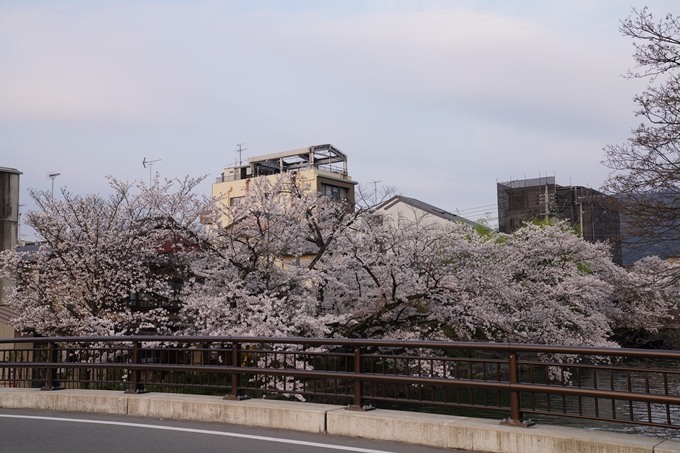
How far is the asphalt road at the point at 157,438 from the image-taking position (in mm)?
6844

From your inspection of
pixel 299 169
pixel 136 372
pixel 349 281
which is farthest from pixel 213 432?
pixel 299 169

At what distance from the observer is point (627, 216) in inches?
708

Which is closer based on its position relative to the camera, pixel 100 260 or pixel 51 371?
pixel 51 371

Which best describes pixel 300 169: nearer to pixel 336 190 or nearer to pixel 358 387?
pixel 336 190

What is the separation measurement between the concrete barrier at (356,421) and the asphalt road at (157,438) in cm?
17

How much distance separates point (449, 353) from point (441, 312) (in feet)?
27.6

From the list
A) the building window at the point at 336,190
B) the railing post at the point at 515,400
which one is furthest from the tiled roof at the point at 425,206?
the railing post at the point at 515,400

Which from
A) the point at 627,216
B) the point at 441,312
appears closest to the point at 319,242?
the point at 441,312

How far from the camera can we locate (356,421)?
7.44 meters

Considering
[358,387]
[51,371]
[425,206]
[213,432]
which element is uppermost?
[425,206]

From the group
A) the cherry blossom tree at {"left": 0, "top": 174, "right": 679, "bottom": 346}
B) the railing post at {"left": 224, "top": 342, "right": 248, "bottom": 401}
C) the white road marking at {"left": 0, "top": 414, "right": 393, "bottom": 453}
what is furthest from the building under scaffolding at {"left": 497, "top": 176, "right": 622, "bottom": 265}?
the white road marking at {"left": 0, "top": 414, "right": 393, "bottom": 453}

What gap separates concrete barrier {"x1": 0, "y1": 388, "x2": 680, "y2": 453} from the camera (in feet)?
20.0

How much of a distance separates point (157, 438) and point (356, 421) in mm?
2407

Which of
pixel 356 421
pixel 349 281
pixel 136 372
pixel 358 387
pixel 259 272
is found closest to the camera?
pixel 356 421
